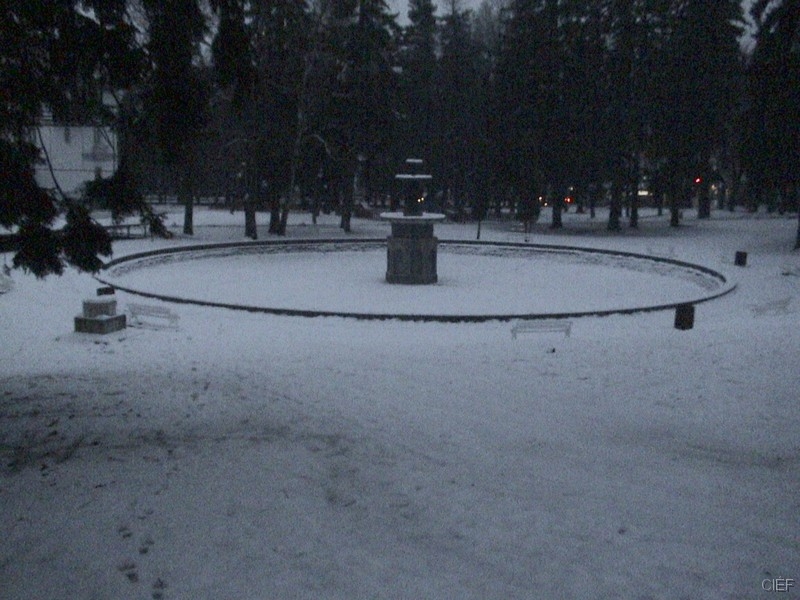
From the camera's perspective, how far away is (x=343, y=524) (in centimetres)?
599

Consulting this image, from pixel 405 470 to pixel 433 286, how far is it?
1834cm

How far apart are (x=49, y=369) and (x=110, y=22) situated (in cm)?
666

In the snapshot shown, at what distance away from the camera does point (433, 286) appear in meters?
25.3

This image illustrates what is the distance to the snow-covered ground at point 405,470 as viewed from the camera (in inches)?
207

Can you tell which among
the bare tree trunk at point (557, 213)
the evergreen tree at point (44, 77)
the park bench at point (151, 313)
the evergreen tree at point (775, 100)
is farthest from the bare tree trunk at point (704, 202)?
the evergreen tree at point (44, 77)

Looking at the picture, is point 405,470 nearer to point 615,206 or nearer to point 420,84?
point 615,206

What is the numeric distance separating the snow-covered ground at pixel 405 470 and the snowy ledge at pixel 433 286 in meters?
6.68

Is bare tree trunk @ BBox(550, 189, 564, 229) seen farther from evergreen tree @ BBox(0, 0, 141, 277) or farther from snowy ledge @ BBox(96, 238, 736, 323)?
evergreen tree @ BBox(0, 0, 141, 277)

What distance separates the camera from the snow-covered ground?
5262 millimetres

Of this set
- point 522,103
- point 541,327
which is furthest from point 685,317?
point 522,103

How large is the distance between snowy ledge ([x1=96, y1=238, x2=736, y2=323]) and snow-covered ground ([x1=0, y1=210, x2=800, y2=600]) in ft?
21.9

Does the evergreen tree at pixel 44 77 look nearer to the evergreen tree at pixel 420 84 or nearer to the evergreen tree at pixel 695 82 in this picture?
the evergreen tree at pixel 695 82

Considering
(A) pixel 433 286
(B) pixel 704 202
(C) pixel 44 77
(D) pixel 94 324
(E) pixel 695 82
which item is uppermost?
(E) pixel 695 82

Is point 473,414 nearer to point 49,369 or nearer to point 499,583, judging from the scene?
point 499,583
